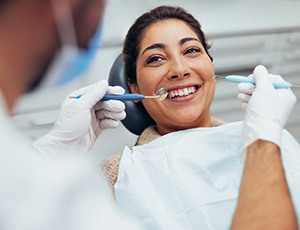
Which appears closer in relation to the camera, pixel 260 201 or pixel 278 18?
pixel 260 201

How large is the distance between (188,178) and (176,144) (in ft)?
0.48

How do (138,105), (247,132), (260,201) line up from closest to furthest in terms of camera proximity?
(260,201)
(247,132)
(138,105)

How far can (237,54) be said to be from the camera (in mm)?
2350

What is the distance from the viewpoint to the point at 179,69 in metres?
1.49

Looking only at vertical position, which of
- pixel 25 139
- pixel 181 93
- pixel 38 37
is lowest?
pixel 181 93

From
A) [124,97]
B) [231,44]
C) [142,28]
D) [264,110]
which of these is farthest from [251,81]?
[231,44]

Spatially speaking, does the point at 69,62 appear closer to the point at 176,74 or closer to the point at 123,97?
the point at 123,97

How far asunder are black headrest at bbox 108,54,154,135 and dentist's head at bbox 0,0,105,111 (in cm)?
117

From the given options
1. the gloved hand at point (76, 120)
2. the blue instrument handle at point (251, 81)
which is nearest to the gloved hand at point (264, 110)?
the blue instrument handle at point (251, 81)

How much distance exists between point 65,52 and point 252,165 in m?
0.68

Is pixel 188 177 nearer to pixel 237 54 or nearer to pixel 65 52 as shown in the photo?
pixel 65 52

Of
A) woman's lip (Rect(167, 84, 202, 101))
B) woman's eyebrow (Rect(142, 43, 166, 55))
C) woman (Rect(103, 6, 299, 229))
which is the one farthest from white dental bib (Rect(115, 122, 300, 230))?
woman's eyebrow (Rect(142, 43, 166, 55))

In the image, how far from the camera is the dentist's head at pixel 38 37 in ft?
1.69

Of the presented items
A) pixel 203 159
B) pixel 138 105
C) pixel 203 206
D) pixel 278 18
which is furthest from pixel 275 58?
pixel 203 206
